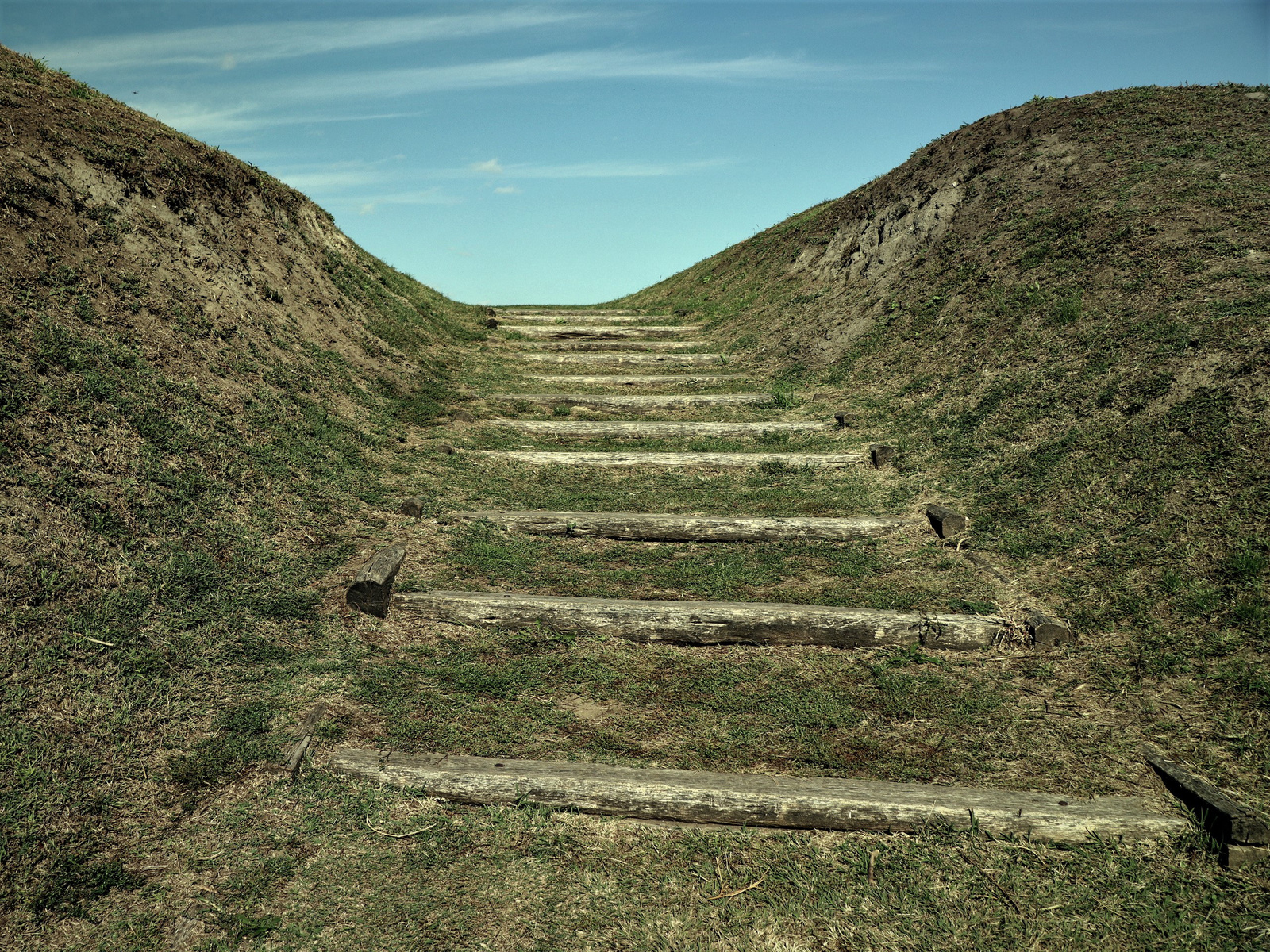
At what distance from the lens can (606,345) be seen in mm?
15586

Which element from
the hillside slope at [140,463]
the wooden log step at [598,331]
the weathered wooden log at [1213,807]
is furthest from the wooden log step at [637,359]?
the weathered wooden log at [1213,807]

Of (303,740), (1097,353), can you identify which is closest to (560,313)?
(1097,353)

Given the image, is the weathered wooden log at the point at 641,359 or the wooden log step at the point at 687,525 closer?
the wooden log step at the point at 687,525

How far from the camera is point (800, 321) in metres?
14.3

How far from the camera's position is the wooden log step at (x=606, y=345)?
15.5 m

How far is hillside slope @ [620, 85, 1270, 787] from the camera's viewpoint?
501 centimetres

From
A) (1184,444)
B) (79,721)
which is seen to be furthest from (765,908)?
(1184,444)

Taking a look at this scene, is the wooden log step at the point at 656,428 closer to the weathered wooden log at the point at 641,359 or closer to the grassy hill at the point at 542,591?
the grassy hill at the point at 542,591

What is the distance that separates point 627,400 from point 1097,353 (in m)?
6.52

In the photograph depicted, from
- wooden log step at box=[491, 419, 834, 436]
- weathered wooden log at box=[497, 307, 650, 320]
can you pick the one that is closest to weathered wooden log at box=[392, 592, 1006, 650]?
Answer: wooden log step at box=[491, 419, 834, 436]

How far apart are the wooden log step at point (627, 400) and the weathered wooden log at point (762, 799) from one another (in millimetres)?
8037

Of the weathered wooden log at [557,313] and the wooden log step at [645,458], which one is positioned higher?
the weathered wooden log at [557,313]

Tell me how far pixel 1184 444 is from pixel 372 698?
6.75m

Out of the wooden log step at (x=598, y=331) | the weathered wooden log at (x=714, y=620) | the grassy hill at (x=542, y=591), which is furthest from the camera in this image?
the wooden log step at (x=598, y=331)
